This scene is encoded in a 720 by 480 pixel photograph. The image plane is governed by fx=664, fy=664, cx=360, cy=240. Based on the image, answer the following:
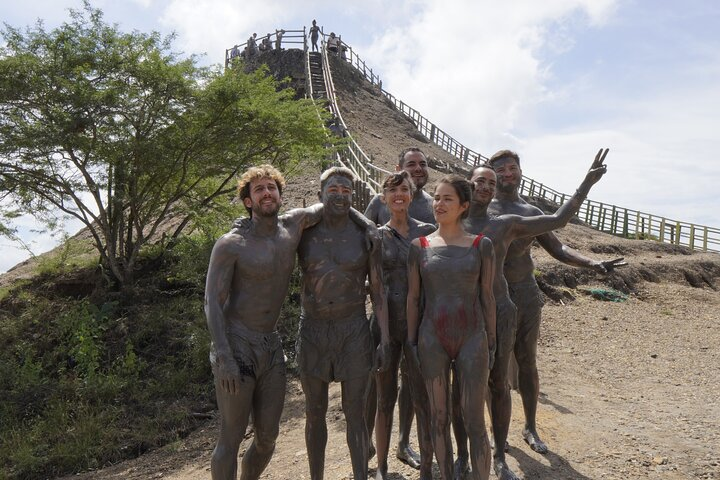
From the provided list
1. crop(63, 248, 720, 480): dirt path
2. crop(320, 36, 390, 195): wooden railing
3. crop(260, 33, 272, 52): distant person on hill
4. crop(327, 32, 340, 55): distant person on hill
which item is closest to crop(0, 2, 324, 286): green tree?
crop(320, 36, 390, 195): wooden railing

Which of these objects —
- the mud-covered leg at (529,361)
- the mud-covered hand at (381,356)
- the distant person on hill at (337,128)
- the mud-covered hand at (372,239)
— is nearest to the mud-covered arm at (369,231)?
the mud-covered hand at (372,239)

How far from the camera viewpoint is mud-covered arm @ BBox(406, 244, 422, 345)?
4.07 meters

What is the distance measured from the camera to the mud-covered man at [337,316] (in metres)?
4.06

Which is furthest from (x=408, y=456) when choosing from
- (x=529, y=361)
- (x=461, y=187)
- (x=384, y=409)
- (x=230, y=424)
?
(x=461, y=187)

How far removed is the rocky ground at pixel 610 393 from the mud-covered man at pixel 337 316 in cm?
121

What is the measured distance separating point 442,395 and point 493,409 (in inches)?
37.0

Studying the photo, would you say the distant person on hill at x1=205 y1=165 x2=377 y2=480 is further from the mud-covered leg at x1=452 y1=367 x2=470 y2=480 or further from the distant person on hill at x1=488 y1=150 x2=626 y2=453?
the distant person on hill at x1=488 y1=150 x2=626 y2=453

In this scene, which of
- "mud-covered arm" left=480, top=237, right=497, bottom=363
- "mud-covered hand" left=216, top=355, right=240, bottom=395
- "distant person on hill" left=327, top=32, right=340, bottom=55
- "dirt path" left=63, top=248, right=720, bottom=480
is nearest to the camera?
"mud-covered hand" left=216, top=355, right=240, bottom=395

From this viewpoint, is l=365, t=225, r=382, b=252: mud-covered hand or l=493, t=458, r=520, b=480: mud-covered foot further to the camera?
l=493, t=458, r=520, b=480: mud-covered foot

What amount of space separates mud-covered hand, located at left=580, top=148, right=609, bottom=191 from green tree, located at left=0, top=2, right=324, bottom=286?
30.2ft

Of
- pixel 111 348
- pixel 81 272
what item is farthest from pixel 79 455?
pixel 81 272

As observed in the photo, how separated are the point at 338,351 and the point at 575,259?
223cm

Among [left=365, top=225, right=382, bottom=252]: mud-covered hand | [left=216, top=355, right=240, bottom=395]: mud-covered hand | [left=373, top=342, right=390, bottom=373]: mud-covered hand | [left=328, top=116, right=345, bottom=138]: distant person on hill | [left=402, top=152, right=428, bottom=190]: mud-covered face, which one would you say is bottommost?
[left=216, top=355, right=240, bottom=395]: mud-covered hand

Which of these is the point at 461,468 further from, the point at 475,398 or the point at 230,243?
the point at 230,243
